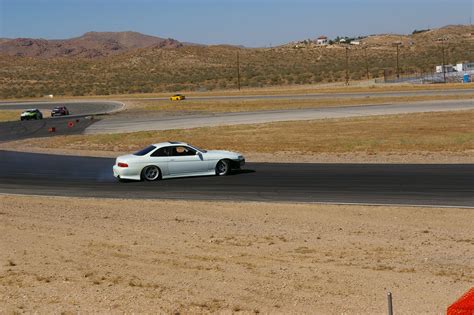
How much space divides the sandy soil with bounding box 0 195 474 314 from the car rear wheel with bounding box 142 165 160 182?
13.4 ft

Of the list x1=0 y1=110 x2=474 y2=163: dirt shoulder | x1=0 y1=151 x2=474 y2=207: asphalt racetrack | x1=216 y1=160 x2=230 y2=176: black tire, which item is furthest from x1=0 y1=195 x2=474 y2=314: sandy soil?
x1=0 y1=110 x2=474 y2=163: dirt shoulder

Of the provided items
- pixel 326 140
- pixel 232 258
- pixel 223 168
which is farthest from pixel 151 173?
pixel 326 140

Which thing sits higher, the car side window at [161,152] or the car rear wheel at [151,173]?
the car side window at [161,152]

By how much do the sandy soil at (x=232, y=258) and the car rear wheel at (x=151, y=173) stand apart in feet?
13.4

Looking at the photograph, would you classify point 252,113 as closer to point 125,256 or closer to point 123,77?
point 125,256

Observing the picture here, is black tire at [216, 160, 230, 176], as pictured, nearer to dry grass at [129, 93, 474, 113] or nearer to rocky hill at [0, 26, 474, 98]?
dry grass at [129, 93, 474, 113]

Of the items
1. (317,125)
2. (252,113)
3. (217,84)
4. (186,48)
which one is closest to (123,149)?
(317,125)

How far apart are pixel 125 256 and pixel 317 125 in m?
30.9

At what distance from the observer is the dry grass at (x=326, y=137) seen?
1282 inches

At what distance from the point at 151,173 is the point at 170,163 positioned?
0.74 meters

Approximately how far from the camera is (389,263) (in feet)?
44.7

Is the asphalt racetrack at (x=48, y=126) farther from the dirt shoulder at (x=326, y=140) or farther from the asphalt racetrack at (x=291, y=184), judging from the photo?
the asphalt racetrack at (x=291, y=184)

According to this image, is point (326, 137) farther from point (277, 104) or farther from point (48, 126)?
point (277, 104)

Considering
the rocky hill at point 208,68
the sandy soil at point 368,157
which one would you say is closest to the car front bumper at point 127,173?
the sandy soil at point 368,157
